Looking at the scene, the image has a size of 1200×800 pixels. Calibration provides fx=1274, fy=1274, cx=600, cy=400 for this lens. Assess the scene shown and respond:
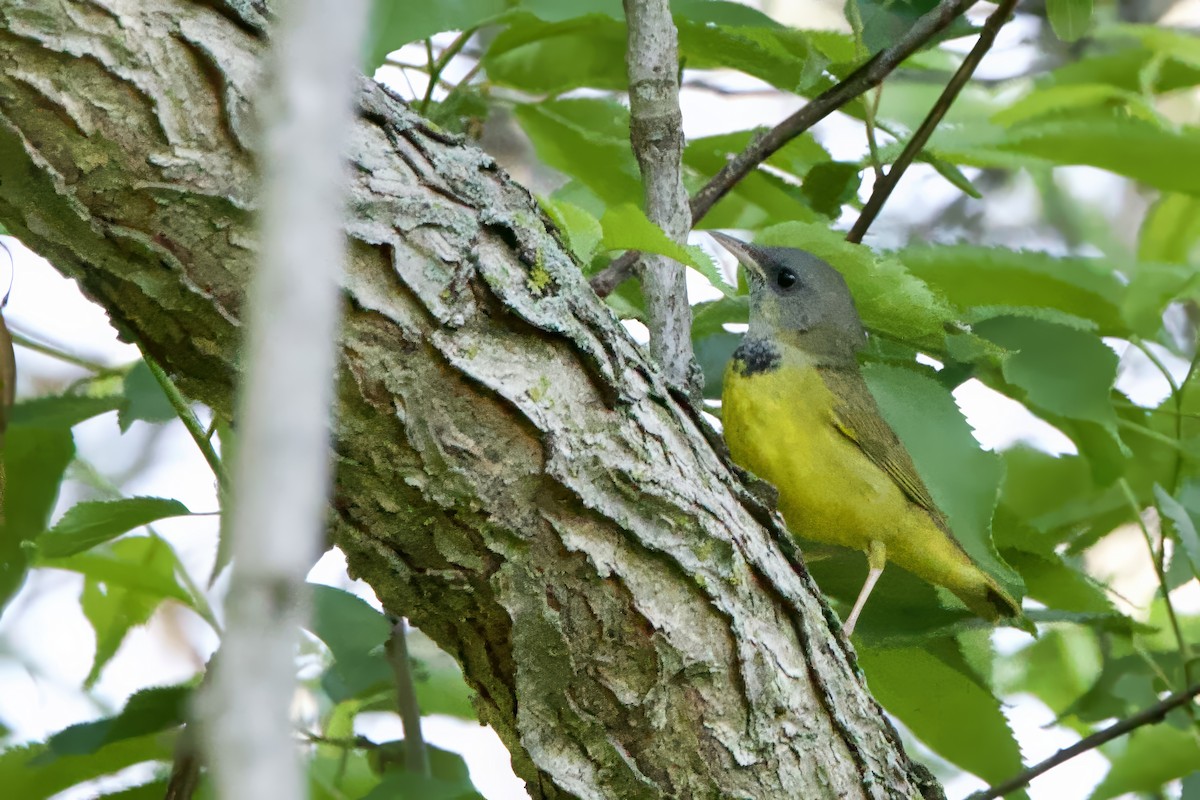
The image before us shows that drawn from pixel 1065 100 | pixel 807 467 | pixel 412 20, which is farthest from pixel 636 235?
pixel 1065 100

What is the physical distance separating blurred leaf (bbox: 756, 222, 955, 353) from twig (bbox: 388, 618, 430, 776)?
3.69 feet

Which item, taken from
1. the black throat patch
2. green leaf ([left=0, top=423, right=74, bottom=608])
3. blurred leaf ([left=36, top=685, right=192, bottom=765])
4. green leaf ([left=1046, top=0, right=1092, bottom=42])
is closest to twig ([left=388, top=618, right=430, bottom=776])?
blurred leaf ([left=36, top=685, right=192, bottom=765])

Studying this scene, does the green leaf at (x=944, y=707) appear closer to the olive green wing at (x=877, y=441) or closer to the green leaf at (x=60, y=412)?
the olive green wing at (x=877, y=441)

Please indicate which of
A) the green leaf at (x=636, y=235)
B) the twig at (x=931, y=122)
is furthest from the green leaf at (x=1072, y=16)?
the green leaf at (x=636, y=235)

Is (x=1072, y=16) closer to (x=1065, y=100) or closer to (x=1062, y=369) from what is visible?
(x=1062, y=369)

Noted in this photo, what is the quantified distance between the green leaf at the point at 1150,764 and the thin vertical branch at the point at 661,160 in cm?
151

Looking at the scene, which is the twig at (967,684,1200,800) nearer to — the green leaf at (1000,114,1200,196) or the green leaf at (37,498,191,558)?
the green leaf at (1000,114,1200,196)

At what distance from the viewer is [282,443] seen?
597 millimetres

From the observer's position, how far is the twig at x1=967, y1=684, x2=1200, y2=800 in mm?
2426

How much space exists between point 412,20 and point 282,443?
1885 millimetres

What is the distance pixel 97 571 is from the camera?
2.76 m

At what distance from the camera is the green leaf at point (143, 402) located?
96.6 inches

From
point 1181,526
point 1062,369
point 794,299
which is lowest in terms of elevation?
point 1181,526

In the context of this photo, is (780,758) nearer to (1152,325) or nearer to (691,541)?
(691,541)
